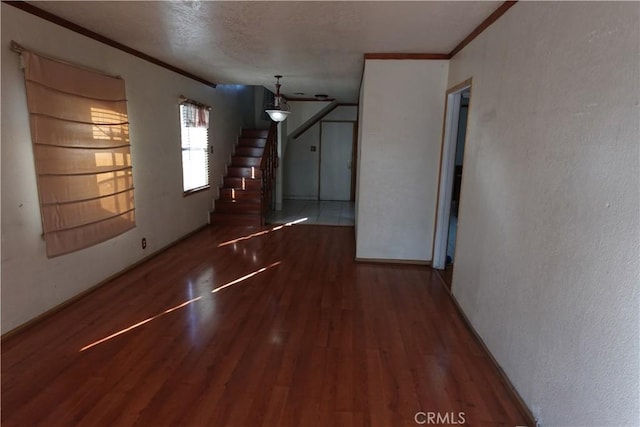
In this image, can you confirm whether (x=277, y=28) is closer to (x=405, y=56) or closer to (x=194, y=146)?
(x=405, y=56)

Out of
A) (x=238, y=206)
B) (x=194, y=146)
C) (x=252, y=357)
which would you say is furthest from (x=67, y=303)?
(x=238, y=206)

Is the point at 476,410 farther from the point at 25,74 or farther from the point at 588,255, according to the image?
the point at 25,74

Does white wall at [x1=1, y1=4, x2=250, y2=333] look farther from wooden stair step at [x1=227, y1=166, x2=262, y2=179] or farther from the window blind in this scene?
wooden stair step at [x1=227, y1=166, x2=262, y2=179]

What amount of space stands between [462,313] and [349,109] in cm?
666

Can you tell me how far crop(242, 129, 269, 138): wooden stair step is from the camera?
7.55 metres

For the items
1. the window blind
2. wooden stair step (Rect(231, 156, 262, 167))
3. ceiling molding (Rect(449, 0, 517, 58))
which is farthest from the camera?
wooden stair step (Rect(231, 156, 262, 167))

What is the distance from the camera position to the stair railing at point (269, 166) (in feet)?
21.4

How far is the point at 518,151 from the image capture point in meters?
2.14

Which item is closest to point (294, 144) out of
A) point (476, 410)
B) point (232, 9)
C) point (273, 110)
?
point (273, 110)

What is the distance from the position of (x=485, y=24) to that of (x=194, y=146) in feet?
14.1

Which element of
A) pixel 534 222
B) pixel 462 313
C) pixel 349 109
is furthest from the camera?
pixel 349 109

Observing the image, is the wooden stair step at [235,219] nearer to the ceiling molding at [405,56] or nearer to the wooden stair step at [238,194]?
the wooden stair step at [238,194]

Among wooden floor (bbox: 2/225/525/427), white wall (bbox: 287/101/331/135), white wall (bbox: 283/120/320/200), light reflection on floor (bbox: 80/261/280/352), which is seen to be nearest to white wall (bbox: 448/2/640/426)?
wooden floor (bbox: 2/225/525/427)

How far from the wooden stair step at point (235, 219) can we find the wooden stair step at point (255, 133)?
2.01 m
